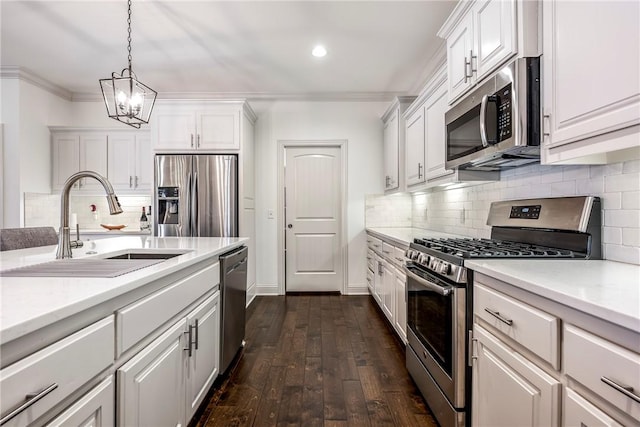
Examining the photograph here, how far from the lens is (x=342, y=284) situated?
4.52 m

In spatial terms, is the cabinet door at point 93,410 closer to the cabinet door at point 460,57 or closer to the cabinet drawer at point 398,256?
the cabinet drawer at point 398,256

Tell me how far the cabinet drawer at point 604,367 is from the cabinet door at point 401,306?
61.8 inches

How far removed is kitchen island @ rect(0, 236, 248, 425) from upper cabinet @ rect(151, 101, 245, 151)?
2.31 metres

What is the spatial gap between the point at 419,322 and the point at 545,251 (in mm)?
828

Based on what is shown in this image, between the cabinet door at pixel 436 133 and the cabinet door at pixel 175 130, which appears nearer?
the cabinet door at pixel 436 133

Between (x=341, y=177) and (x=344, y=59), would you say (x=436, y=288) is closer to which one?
(x=344, y=59)

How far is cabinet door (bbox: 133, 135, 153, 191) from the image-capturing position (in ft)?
14.1

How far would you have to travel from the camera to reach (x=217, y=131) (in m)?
3.81

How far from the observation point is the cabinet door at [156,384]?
3.48ft

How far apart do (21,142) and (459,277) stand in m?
4.91

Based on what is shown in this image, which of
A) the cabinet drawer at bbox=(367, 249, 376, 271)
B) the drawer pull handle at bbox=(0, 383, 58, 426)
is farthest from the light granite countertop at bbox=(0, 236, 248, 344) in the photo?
the cabinet drawer at bbox=(367, 249, 376, 271)

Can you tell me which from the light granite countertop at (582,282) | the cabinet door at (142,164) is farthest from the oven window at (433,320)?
the cabinet door at (142,164)

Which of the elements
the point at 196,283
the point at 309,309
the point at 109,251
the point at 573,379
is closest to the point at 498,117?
the point at 573,379

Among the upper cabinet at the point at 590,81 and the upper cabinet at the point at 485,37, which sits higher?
the upper cabinet at the point at 485,37
